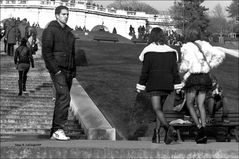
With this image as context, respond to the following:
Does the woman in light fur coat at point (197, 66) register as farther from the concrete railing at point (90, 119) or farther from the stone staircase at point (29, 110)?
the stone staircase at point (29, 110)

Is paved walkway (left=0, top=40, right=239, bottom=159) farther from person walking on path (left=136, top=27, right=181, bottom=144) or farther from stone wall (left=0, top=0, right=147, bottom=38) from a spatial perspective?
stone wall (left=0, top=0, right=147, bottom=38)

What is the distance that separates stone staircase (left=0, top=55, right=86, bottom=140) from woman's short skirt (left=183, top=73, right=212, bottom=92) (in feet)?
11.2

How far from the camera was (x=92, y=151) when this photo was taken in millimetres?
6566

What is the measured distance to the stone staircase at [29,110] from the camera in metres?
11.2

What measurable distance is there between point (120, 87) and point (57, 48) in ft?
28.6

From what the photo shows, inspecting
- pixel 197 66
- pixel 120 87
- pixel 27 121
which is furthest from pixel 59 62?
pixel 120 87

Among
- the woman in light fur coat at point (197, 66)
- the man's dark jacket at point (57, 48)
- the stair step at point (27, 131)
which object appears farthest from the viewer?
the stair step at point (27, 131)

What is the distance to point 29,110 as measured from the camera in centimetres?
1273

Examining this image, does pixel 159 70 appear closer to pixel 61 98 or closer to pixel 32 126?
pixel 61 98

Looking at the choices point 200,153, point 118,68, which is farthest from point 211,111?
point 118,68

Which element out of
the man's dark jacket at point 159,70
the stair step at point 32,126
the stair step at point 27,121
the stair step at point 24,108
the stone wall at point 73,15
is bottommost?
the stair step at point 32,126

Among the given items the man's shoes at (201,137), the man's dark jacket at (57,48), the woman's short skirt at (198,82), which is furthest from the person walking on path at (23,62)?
the man's shoes at (201,137)

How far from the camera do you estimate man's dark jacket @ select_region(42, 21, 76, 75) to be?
740 cm

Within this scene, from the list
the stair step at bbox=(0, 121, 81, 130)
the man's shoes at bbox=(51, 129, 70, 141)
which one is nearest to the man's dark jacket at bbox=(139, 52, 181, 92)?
the man's shoes at bbox=(51, 129, 70, 141)
